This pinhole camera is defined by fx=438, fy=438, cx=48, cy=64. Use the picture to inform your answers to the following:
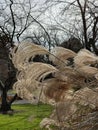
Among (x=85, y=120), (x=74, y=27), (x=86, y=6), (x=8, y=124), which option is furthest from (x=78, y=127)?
(x=74, y=27)

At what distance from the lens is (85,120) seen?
511 cm

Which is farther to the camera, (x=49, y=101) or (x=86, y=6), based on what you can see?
(x=86, y=6)

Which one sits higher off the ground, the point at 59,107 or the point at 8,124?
the point at 59,107

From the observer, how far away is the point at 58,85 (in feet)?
17.7

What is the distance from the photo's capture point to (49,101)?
5.58 metres

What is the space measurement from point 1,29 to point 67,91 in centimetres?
1869

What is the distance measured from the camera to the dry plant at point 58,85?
5.23 metres

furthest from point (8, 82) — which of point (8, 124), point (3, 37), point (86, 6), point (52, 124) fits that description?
point (52, 124)

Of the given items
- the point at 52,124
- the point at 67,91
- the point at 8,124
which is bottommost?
the point at 8,124

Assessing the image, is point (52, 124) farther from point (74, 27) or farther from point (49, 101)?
point (74, 27)

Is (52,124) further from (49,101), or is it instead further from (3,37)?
(3,37)

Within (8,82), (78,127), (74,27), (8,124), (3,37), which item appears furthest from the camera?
(74,27)

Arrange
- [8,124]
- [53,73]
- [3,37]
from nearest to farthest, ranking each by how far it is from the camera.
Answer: [53,73] < [8,124] < [3,37]

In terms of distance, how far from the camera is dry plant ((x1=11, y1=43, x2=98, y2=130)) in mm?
5227
